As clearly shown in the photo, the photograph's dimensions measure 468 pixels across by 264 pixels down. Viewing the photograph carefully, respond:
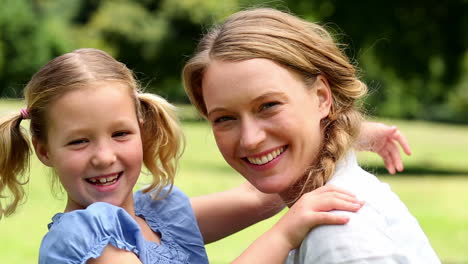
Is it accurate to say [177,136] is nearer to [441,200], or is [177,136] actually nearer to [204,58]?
[204,58]

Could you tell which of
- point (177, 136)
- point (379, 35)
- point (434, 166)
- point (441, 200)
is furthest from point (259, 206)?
point (434, 166)

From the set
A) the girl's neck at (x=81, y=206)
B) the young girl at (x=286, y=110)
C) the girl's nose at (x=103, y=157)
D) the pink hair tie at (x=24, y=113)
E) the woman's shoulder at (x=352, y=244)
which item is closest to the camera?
the woman's shoulder at (x=352, y=244)

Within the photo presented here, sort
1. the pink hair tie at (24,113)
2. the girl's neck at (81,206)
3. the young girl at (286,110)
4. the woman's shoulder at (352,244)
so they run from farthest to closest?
the pink hair tie at (24,113)
the girl's neck at (81,206)
the young girl at (286,110)
the woman's shoulder at (352,244)

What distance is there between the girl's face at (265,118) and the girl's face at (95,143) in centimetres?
36

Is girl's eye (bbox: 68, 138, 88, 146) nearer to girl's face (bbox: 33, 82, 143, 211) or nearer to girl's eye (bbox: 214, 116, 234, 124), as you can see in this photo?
girl's face (bbox: 33, 82, 143, 211)

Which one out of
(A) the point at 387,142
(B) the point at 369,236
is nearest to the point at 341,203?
(B) the point at 369,236

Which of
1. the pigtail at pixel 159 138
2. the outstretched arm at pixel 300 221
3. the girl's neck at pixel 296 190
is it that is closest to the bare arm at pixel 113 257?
the outstretched arm at pixel 300 221

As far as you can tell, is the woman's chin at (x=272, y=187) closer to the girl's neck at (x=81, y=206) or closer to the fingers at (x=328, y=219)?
the fingers at (x=328, y=219)

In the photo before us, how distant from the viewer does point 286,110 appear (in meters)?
3.09

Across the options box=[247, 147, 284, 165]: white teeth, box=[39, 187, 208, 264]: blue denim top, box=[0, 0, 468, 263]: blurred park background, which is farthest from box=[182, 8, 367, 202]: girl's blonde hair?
box=[39, 187, 208, 264]: blue denim top

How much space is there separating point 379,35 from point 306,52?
18652 mm

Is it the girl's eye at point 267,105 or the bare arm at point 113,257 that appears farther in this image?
the girl's eye at point 267,105

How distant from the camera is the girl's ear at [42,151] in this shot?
3.37 meters

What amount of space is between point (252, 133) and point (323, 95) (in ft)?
1.28
